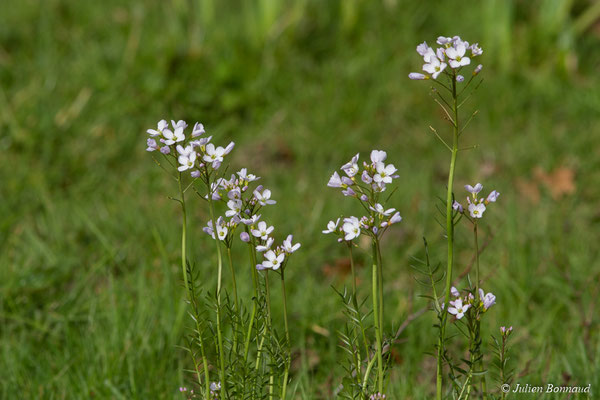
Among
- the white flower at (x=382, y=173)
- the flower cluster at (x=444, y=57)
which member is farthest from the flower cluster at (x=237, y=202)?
the flower cluster at (x=444, y=57)

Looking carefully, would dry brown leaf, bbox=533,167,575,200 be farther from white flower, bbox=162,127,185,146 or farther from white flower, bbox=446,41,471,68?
white flower, bbox=162,127,185,146

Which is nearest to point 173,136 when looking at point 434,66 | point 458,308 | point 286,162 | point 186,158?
point 186,158

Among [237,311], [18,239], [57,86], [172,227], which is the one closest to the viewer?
[237,311]

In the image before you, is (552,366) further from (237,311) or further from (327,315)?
(237,311)

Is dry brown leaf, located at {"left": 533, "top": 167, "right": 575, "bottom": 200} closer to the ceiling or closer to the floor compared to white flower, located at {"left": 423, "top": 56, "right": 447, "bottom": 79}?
closer to the ceiling

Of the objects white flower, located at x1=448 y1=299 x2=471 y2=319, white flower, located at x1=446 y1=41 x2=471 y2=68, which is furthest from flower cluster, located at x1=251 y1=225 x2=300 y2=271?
white flower, located at x1=446 y1=41 x2=471 y2=68

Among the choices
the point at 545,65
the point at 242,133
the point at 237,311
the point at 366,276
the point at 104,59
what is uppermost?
the point at 545,65

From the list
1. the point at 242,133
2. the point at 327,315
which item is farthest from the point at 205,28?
the point at 327,315

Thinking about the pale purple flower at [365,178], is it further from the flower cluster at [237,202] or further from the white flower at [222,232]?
the white flower at [222,232]
